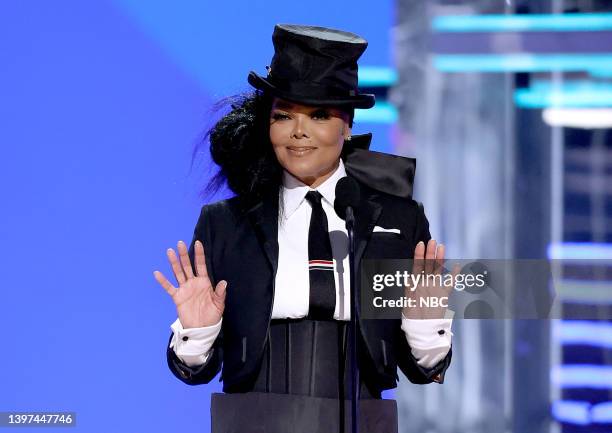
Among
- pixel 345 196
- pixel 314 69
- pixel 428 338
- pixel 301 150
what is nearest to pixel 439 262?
pixel 428 338

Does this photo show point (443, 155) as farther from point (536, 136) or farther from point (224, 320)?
point (224, 320)

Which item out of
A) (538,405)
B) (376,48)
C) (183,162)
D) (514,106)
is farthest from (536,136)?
(183,162)

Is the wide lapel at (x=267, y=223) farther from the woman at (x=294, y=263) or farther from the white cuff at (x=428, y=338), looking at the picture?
the white cuff at (x=428, y=338)

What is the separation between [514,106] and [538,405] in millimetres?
941

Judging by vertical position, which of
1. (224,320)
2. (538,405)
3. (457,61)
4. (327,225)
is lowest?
(538,405)

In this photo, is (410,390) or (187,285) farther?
(410,390)

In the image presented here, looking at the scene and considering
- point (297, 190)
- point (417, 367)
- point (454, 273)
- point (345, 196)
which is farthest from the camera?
point (297, 190)

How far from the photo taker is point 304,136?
238cm

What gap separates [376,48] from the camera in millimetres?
3326

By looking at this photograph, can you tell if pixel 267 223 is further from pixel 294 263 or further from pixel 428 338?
pixel 428 338

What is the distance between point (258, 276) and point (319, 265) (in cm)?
13

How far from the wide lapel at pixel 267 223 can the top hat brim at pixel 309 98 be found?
0.78 ft

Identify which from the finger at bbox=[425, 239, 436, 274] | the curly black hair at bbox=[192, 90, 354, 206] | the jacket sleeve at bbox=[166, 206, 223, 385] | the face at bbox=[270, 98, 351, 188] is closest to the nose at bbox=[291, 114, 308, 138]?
the face at bbox=[270, 98, 351, 188]

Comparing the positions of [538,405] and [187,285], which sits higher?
[187,285]
